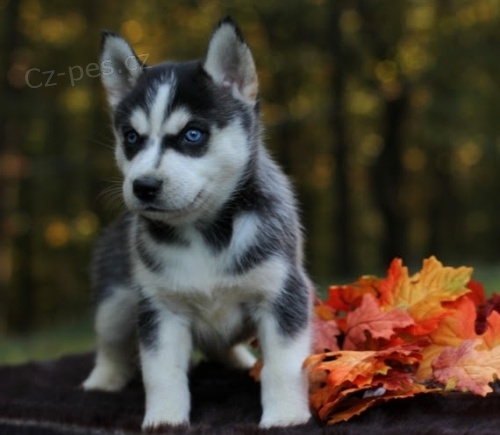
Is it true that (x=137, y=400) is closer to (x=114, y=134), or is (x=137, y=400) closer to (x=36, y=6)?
(x=114, y=134)

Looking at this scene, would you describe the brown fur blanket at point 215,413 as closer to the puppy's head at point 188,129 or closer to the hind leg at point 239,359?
the hind leg at point 239,359

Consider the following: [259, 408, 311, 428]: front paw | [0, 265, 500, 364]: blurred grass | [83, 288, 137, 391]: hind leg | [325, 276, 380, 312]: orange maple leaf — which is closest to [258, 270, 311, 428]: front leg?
[259, 408, 311, 428]: front paw

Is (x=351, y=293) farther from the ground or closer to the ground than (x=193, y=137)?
closer to the ground

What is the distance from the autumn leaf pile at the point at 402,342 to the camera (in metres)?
3.02

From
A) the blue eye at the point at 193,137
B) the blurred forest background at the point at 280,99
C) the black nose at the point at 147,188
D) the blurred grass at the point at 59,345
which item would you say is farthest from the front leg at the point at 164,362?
the blurred forest background at the point at 280,99

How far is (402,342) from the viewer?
3268 mm

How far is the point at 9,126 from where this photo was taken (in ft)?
49.7

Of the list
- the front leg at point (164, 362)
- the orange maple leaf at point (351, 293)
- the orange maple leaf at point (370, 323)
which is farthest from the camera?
the orange maple leaf at point (351, 293)

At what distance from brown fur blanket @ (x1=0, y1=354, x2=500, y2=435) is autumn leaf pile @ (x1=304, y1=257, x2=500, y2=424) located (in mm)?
72

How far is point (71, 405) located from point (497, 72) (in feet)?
42.8

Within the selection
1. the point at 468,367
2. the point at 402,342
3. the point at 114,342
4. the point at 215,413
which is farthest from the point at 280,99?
the point at 468,367

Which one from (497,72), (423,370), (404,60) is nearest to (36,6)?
(404,60)

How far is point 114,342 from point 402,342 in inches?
57.2

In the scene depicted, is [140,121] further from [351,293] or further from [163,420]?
[351,293]
